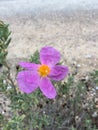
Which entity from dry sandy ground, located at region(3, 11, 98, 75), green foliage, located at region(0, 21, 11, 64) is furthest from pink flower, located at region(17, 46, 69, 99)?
dry sandy ground, located at region(3, 11, 98, 75)

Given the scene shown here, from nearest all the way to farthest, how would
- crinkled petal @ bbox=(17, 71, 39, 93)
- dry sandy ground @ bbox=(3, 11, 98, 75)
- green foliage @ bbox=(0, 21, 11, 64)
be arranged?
1. crinkled petal @ bbox=(17, 71, 39, 93)
2. green foliage @ bbox=(0, 21, 11, 64)
3. dry sandy ground @ bbox=(3, 11, 98, 75)

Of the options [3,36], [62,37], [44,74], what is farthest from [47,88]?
[62,37]

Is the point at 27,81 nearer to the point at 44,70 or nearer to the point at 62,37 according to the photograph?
the point at 44,70

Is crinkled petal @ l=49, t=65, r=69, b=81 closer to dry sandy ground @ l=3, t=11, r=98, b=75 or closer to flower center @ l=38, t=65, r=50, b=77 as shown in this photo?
flower center @ l=38, t=65, r=50, b=77

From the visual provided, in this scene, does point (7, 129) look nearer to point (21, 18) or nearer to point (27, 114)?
point (27, 114)

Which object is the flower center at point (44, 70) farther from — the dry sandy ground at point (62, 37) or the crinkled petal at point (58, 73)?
the dry sandy ground at point (62, 37)

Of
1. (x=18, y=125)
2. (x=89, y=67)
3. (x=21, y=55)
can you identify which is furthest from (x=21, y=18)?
(x=18, y=125)
